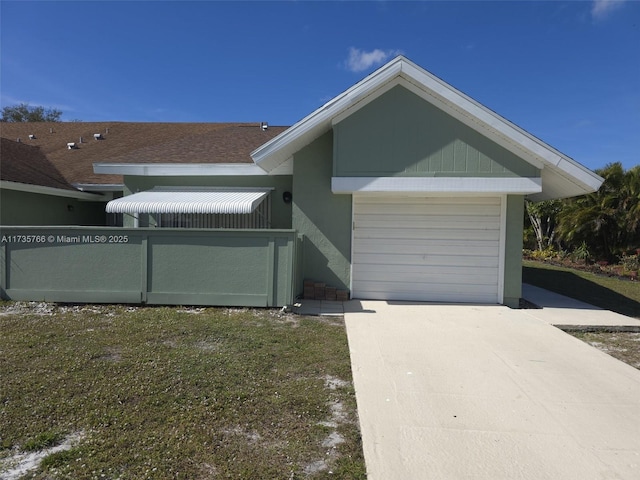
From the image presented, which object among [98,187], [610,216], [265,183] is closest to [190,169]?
[265,183]

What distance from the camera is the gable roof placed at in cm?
862

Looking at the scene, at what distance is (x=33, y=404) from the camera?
4.19 metres

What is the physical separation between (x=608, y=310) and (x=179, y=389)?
10.8m

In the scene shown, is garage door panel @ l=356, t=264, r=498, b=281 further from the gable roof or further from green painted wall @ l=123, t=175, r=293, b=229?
green painted wall @ l=123, t=175, r=293, b=229

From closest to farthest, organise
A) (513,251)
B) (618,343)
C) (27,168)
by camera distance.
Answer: (618,343) → (513,251) → (27,168)

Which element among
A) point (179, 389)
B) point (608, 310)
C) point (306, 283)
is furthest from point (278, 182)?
point (608, 310)

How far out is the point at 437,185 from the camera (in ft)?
29.9

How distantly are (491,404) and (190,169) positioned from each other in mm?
10306

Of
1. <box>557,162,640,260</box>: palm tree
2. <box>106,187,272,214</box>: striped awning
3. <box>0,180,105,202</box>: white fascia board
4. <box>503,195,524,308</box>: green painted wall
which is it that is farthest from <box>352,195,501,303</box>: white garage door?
<box>557,162,640,260</box>: palm tree

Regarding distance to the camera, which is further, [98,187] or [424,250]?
[98,187]

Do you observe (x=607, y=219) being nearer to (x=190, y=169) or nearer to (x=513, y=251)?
(x=513, y=251)

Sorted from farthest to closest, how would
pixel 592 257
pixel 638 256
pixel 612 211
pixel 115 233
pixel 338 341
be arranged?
pixel 592 257
pixel 612 211
pixel 638 256
pixel 115 233
pixel 338 341

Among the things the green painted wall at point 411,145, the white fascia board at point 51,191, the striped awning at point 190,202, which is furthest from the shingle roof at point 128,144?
the green painted wall at point 411,145

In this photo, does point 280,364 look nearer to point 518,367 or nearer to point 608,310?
point 518,367
